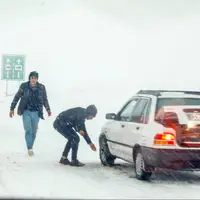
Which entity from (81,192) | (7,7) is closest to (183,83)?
(7,7)

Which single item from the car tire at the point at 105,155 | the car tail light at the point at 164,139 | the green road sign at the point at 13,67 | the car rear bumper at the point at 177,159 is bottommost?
the car tire at the point at 105,155

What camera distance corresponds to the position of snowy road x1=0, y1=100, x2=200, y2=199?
9203 millimetres

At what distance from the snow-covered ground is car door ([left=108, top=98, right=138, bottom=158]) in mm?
408

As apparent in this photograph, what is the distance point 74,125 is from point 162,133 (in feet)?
10.8

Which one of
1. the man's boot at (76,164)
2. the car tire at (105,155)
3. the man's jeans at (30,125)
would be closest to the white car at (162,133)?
the car tire at (105,155)

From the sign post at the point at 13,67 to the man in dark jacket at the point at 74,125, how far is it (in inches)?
874

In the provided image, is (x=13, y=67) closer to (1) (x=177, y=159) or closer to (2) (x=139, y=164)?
(2) (x=139, y=164)

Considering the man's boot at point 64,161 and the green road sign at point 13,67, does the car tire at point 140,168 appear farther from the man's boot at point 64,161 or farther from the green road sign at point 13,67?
the green road sign at point 13,67

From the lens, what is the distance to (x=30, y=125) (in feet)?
48.2

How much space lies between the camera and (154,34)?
8056 centimetres

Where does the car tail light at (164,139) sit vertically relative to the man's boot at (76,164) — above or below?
above

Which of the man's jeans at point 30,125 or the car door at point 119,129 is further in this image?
the man's jeans at point 30,125

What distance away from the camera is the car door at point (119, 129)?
11.9 m

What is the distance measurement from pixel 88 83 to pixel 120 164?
3896 centimetres
